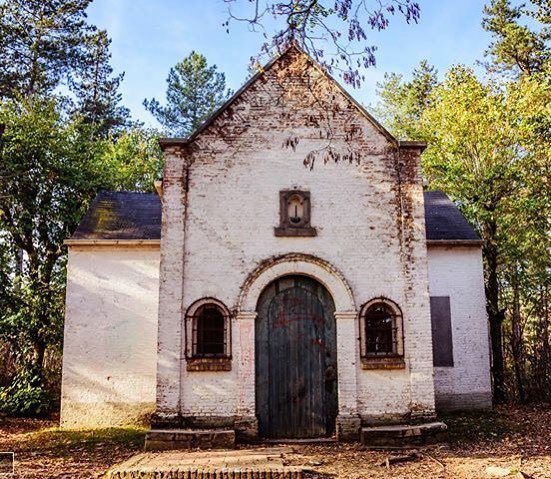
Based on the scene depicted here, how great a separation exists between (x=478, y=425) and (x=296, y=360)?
4.48 m

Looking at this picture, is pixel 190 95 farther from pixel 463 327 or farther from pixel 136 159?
pixel 463 327

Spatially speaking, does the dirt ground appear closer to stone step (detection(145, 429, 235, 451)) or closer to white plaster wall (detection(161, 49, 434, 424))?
stone step (detection(145, 429, 235, 451))

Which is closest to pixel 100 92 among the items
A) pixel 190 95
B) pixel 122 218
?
pixel 190 95

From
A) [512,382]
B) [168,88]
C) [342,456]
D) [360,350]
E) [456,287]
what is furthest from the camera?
[168,88]

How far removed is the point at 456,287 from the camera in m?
14.4

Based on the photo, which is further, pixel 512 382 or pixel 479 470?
pixel 512 382

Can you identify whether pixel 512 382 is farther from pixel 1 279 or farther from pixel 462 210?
pixel 1 279

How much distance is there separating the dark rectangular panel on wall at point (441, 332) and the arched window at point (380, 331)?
353cm

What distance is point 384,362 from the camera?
427 inches

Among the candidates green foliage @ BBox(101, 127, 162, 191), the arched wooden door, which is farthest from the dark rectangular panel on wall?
green foliage @ BBox(101, 127, 162, 191)

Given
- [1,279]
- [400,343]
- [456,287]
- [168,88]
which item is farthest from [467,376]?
[168,88]

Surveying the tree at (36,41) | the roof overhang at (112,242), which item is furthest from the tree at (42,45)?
the roof overhang at (112,242)

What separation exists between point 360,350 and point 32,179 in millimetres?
11941

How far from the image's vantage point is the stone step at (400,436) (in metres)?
10.2
